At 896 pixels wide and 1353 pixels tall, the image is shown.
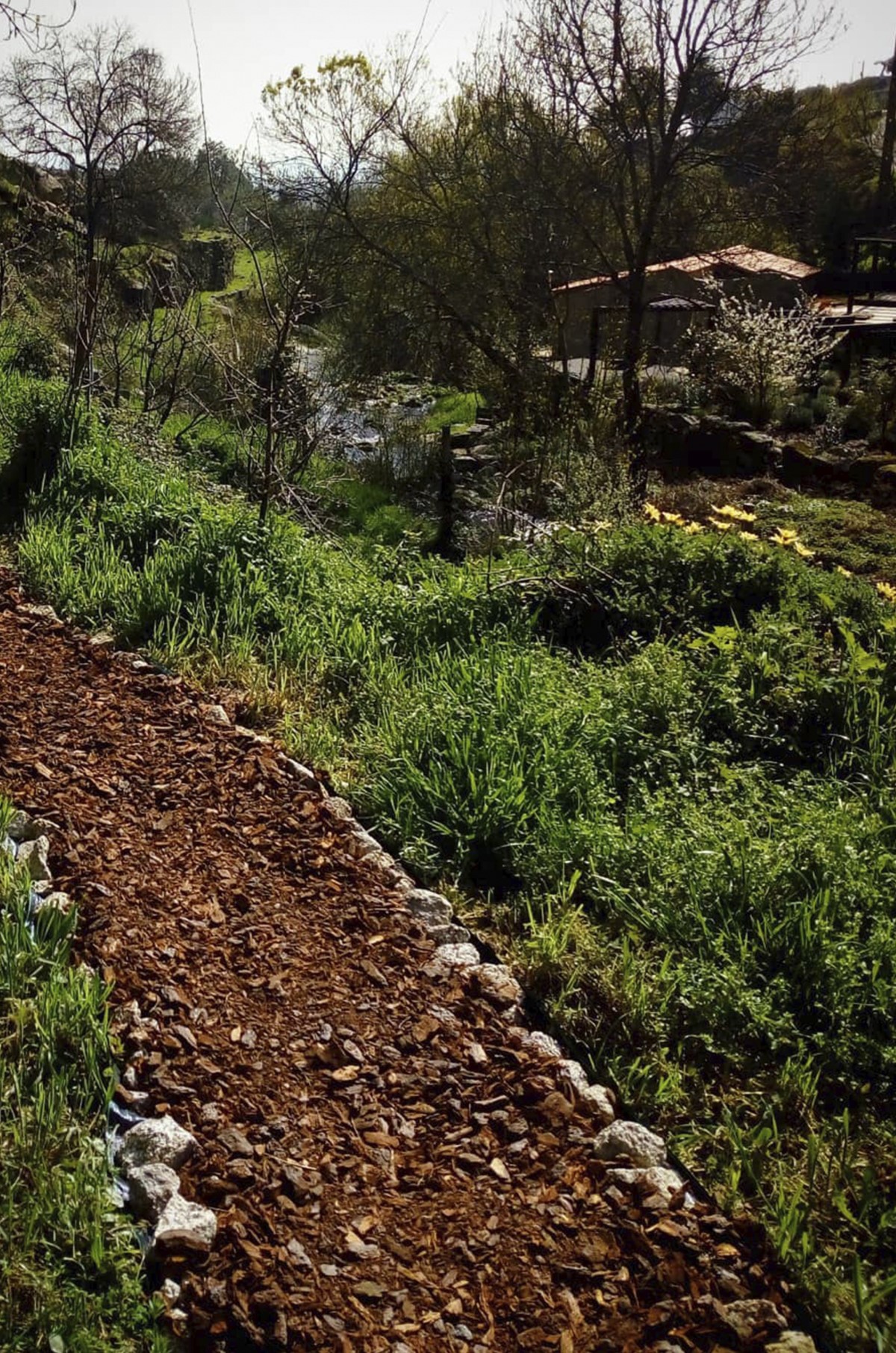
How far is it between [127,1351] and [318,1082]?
654mm

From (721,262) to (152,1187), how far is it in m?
12.7

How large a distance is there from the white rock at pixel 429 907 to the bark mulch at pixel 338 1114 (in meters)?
0.05

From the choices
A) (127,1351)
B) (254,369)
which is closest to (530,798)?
(127,1351)

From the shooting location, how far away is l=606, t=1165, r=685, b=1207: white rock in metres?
1.92

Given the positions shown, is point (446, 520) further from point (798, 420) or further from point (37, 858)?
point (798, 420)

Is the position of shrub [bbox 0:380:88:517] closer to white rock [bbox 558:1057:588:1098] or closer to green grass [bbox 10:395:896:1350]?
green grass [bbox 10:395:896:1350]

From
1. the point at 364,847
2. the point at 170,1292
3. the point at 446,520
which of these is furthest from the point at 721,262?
the point at 170,1292

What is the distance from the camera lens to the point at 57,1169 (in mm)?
1804

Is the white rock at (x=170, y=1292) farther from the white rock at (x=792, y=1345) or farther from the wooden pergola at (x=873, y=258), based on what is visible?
the wooden pergola at (x=873, y=258)

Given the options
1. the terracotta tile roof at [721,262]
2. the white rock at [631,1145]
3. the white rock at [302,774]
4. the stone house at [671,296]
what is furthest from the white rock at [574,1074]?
the terracotta tile roof at [721,262]

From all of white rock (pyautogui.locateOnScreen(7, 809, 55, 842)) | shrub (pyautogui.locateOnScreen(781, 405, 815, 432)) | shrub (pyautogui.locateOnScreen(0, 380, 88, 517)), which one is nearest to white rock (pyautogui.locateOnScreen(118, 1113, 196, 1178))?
white rock (pyautogui.locateOnScreen(7, 809, 55, 842))

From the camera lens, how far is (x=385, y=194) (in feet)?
42.1

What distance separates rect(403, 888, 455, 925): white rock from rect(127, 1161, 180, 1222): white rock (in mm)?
972

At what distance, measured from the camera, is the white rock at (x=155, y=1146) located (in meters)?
1.90
